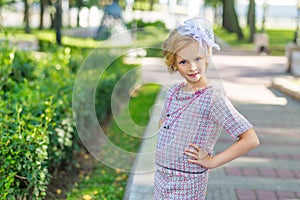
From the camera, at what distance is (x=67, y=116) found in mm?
5121

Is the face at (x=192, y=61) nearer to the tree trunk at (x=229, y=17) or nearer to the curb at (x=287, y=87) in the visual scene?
the curb at (x=287, y=87)

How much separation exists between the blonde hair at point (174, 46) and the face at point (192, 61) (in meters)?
0.02

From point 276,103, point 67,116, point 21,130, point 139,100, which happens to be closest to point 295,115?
point 276,103

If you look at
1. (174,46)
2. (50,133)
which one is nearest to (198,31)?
(174,46)

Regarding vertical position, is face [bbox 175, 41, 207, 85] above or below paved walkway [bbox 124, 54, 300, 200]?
above

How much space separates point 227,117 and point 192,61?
30 centimetres

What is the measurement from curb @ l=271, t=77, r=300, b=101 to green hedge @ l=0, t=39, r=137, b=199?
174 inches

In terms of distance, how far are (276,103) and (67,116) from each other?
19.0 ft

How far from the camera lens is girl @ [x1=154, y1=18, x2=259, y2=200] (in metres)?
2.62

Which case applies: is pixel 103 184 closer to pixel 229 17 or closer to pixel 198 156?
pixel 198 156

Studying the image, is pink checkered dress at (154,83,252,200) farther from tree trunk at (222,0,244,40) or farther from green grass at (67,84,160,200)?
tree trunk at (222,0,244,40)

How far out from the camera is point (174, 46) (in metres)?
2.66

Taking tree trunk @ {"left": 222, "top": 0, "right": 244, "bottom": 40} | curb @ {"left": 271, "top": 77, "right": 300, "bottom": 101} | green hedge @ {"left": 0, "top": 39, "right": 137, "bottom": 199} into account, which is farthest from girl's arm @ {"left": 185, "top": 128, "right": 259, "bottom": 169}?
tree trunk @ {"left": 222, "top": 0, "right": 244, "bottom": 40}

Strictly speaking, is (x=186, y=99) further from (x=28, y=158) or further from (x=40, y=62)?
(x=40, y=62)
